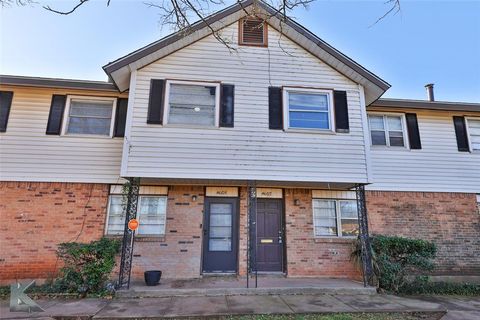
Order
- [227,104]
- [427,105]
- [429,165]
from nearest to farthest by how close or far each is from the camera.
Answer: [227,104], [429,165], [427,105]

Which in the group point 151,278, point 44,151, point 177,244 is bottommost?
point 151,278

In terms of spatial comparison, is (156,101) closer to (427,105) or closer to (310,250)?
(310,250)

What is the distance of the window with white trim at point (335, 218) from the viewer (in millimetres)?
8711

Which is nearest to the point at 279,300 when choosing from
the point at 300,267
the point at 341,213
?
the point at 300,267

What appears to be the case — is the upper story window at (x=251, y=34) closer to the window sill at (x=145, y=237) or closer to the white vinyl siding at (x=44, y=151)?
the white vinyl siding at (x=44, y=151)

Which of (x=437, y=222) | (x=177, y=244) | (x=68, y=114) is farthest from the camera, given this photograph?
(x=437, y=222)

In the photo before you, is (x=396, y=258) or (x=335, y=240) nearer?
(x=396, y=258)

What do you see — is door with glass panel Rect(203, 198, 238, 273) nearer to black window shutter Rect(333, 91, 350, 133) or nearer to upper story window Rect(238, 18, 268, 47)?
black window shutter Rect(333, 91, 350, 133)

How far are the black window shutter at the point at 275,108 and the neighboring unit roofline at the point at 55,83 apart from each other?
4.36 meters

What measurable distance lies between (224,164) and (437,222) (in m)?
6.88

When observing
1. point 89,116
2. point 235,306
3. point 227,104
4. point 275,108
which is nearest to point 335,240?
point 235,306

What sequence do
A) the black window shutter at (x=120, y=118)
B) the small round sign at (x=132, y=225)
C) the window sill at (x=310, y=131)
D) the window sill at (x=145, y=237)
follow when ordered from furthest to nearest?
the black window shutter at (x=120, y=118)
the window sill at (x=145, y=237)
the window sill at (x=310, y=131)
the small round sign at (x=132, y=225)

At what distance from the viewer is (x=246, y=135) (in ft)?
25.0

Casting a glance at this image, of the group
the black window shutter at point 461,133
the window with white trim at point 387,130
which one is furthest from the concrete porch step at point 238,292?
the black window shutter at point 461,133
